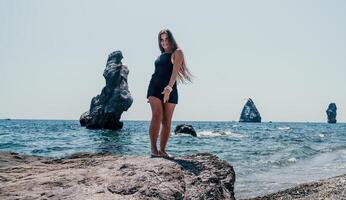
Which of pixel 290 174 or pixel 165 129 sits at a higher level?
pixel 165 129

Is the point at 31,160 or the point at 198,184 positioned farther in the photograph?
the point at 31,160

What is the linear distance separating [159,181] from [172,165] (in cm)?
67

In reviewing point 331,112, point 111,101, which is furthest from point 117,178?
point 331,112

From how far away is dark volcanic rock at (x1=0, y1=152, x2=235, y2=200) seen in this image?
13.7 feet

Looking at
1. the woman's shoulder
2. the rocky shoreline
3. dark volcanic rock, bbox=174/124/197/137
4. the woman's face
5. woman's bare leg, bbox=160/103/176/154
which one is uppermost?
the woman's face

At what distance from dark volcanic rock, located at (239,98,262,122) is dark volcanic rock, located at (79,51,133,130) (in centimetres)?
10494

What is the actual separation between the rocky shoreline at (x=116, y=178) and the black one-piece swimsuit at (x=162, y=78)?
3.45ft

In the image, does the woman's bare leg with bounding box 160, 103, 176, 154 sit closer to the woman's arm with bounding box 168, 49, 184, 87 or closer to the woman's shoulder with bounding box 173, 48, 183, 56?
the woman's arm with bounding box 168, 49, 184, 87

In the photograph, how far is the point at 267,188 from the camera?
35.2 ft

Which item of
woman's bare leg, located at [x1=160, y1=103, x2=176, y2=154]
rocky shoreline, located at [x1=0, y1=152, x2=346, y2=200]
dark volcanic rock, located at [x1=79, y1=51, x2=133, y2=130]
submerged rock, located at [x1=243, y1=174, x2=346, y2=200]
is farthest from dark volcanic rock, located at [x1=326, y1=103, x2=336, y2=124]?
woman's bare leg, located at [x1=160, y1=103, x2=176, y2=154]

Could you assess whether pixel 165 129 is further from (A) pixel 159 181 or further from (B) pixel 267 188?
(B) pixel 267 188

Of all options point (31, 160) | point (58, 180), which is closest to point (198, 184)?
point (58, 180)

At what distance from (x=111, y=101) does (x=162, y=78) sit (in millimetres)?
50938

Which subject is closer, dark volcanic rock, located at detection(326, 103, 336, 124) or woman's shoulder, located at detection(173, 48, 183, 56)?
woman's shoulder, located at detection(173, 48, 183, 56)
